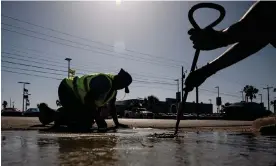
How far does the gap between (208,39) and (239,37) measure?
255mm

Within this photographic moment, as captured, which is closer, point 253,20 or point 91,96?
point 253,20

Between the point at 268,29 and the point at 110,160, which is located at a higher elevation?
the point at 268,29

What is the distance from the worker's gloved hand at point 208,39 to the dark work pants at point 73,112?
4.81 metres

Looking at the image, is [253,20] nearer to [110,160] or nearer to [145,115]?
[110,160]

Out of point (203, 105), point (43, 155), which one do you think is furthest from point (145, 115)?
point (203, 105)

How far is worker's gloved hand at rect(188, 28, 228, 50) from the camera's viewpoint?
2644 mm

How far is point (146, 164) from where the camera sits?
2.36 metres

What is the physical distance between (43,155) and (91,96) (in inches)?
187

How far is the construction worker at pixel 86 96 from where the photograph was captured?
754cm

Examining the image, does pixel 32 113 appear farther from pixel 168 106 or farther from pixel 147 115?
pixel 168 106

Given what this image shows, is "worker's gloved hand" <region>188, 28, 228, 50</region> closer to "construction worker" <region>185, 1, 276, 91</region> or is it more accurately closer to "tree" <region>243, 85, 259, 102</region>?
"construction worker" <region>185, 1, 276, 91</region>

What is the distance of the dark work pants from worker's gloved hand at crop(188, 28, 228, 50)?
481 centimetres

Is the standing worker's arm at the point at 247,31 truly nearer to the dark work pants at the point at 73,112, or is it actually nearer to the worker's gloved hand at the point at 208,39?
the worker's gloved hand at the point at 208,39

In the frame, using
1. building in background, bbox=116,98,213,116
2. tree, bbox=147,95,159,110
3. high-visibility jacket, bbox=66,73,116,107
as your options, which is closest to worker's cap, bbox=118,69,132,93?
high-visibility jacket, bbox=66,73,116,107
